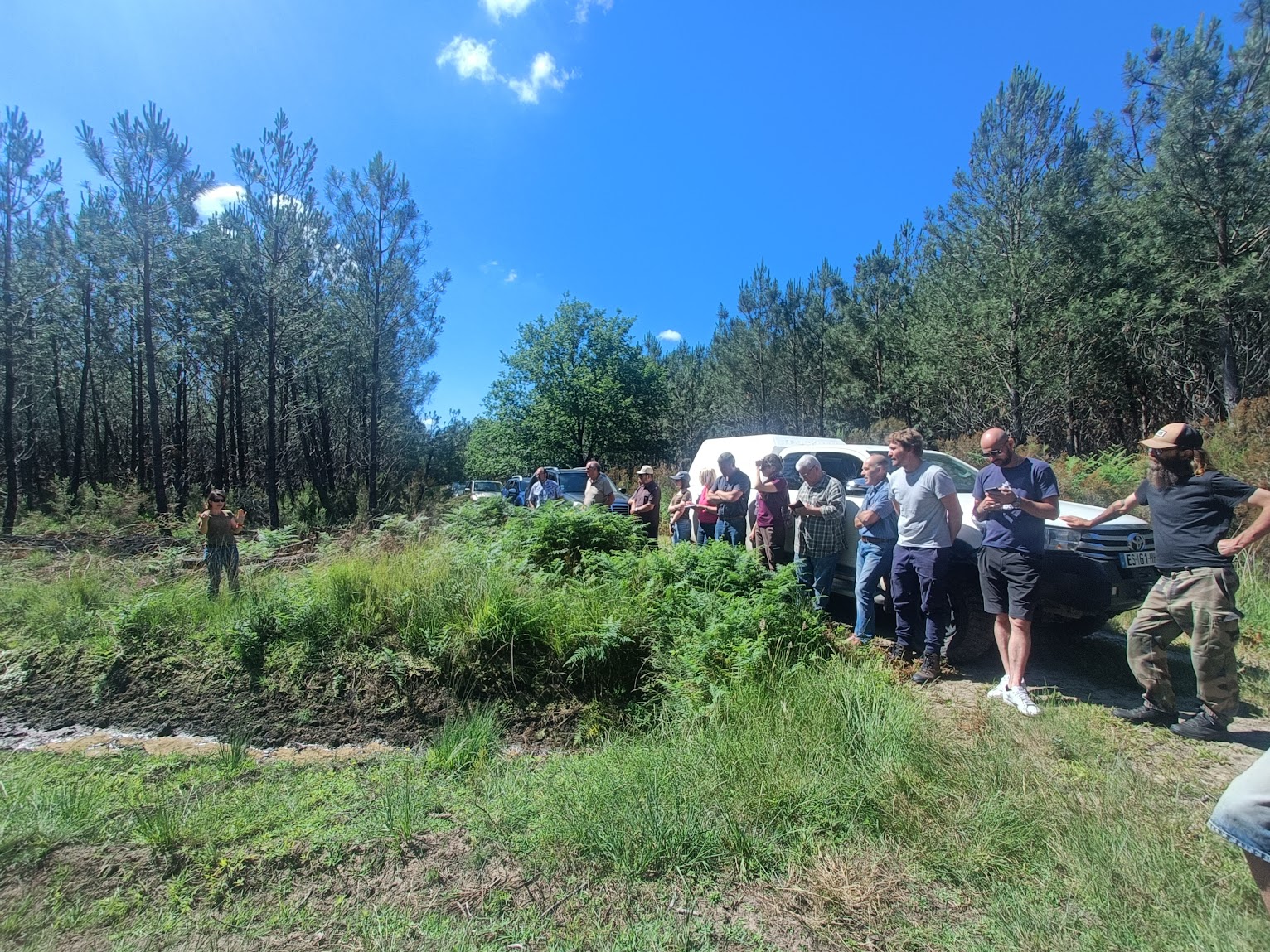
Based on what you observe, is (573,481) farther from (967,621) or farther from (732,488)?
(967,621)

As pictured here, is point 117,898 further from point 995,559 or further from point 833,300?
point 833,300

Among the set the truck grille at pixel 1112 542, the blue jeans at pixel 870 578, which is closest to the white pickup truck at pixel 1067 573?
the truck grille at pixel 1112 542

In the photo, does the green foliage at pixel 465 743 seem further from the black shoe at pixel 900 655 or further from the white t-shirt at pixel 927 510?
the white t-shirt at pixel 927 510

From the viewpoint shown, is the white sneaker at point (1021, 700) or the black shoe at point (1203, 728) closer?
the black shoe at point (1203, 728)

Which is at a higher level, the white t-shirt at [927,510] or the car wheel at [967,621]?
the white t-shirt at [927,510]

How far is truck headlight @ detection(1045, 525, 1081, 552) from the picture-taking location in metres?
4.52

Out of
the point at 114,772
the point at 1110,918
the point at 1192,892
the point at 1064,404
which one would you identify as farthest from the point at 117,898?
the point at 1064,404

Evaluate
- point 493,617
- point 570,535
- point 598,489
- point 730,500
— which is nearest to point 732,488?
point 730,500

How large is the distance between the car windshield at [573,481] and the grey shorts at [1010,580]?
11210mm

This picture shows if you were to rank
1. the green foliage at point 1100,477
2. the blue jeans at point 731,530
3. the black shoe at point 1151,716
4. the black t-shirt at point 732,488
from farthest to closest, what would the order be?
the green foliage at point 1100,477, the blue jeans at point 731,530, the black t-shirt at point 732,488, the black shoe at point 1151,716

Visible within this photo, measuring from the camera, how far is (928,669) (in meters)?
4.37

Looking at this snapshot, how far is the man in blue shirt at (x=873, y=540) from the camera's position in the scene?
4.84 m

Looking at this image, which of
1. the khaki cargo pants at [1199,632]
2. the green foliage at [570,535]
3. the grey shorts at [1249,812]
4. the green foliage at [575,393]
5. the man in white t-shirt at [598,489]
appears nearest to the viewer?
the grey shorts at [1249,812]

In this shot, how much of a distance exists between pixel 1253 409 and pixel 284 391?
33682 millimetres
